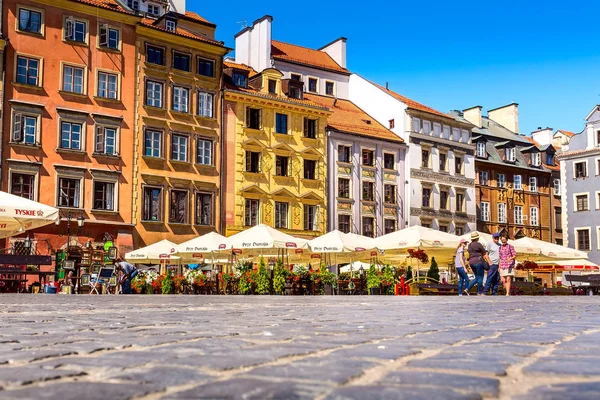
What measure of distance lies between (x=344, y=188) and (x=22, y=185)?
19.1m

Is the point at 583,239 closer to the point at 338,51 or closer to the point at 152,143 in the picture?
the point at 338,51

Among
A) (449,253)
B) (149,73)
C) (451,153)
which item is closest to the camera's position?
(449,253)

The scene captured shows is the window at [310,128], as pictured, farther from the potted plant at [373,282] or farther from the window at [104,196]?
the potted plant at [373,282]

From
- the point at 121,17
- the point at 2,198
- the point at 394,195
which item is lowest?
the point at 2,198

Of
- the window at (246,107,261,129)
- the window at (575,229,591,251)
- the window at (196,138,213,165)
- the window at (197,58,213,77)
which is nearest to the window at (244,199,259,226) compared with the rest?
the window at (196,138,213,165)

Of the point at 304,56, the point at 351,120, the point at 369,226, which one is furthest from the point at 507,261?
the point at 304,56

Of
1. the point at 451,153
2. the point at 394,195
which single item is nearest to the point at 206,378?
the point at 394,195

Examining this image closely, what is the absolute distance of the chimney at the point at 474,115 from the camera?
61.7m

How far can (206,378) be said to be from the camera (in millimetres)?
2904

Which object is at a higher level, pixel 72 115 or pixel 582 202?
pixel 72 115

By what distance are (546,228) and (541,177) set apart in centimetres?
396

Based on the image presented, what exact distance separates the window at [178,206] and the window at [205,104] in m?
4.50

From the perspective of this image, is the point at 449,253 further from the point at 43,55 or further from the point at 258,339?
the point at 258,339

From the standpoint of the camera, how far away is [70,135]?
1505 inches
